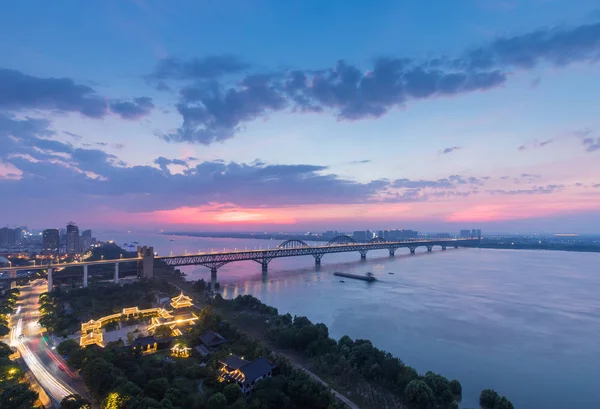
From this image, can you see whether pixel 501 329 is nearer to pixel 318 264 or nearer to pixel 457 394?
pixel 457 394

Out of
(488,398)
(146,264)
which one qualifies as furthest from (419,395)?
(146,264)

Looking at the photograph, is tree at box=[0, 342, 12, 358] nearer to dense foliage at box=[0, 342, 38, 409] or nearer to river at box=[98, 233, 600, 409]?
dense foliage at box=[0, 342, 38, 409]

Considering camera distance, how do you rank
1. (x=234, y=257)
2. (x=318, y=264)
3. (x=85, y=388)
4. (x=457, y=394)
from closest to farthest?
1. (x=85, y=388)
2. (x=457, y=394)
3. (x=234, y=257)
4. (x=318, y=264)

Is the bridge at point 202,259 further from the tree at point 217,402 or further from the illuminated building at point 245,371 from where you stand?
the tree at point 217,402

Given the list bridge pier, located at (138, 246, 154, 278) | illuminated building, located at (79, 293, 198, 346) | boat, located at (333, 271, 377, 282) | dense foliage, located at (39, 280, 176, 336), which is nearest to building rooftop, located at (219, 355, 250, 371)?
illuminated building, located at (79, 293, 198, 346)

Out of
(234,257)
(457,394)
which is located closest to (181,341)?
(457,394)

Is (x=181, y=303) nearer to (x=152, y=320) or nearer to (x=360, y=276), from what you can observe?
(x=152, y=320)

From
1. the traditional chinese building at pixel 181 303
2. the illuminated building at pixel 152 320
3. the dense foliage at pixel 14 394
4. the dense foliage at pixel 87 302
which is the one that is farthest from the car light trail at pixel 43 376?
the traditional chinese building at pixel 181 303
